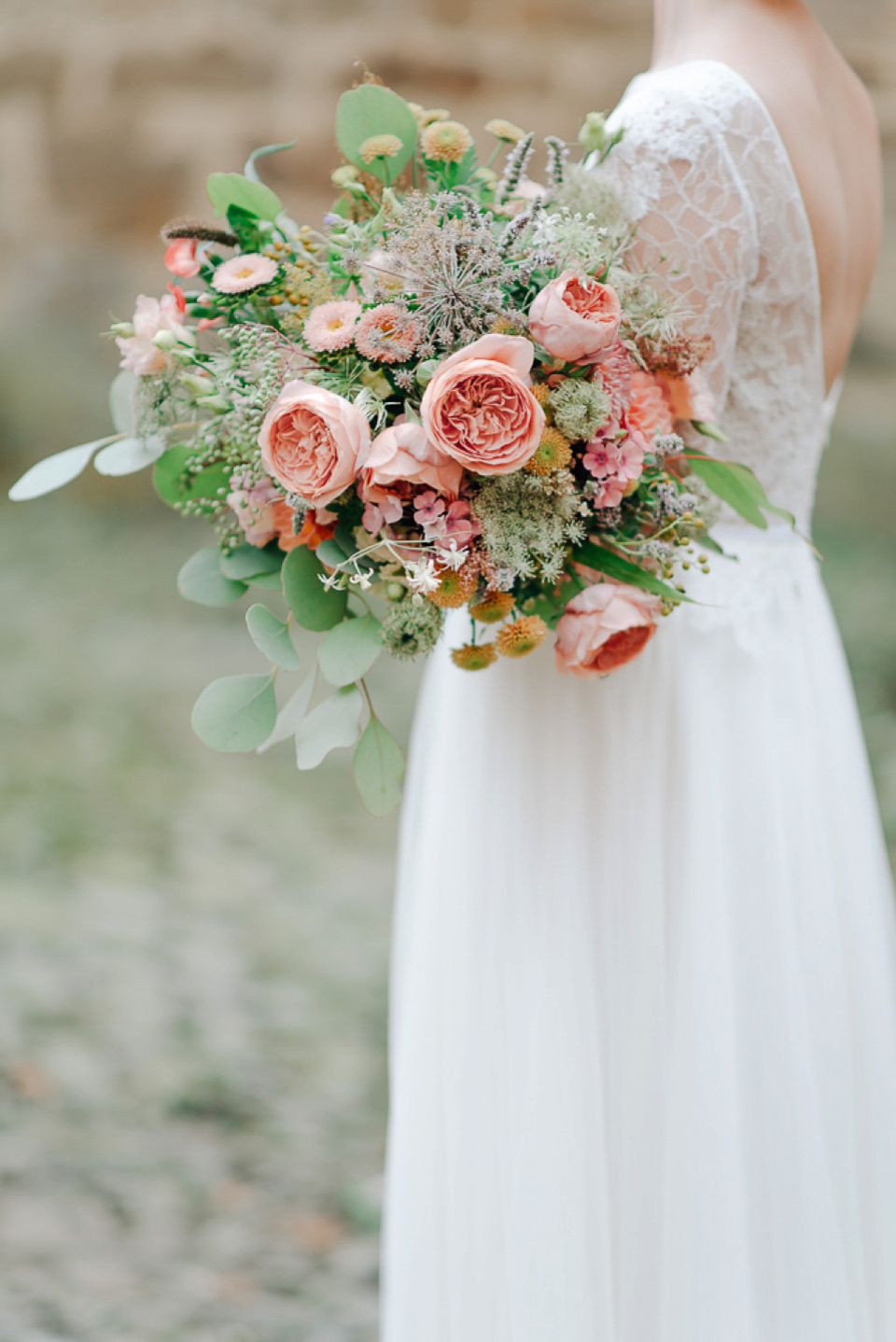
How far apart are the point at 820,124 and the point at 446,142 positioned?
0.41m

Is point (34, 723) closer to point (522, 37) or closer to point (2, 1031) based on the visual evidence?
point (2, 1031)

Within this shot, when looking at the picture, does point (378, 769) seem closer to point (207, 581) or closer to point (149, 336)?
point (207, 581)

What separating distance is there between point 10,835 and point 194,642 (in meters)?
1.44

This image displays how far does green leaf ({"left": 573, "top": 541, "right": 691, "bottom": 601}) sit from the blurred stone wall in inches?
166

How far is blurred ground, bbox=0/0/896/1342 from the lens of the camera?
2.06 m

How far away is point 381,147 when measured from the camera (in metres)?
1.06

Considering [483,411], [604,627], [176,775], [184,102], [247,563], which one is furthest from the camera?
[184,102]

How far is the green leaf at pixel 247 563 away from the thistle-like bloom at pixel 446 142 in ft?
1.35

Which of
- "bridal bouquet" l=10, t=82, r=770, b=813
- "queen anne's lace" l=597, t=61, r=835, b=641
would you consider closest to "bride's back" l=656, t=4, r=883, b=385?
"queen anne's lace" l=597, t=61, r=835, b=641

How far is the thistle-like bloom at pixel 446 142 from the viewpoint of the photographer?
1.05m

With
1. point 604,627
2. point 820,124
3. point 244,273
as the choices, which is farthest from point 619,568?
point 820,124

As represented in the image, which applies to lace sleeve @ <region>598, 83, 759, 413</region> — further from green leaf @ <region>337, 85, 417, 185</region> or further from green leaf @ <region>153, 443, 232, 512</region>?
green leaf @ <region>153, 443, 232, 512</region>

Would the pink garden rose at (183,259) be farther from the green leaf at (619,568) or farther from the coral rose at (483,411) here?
the green leaf at (619,568)

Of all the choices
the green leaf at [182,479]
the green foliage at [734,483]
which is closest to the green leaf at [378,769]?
the green leaf at [182,479]
